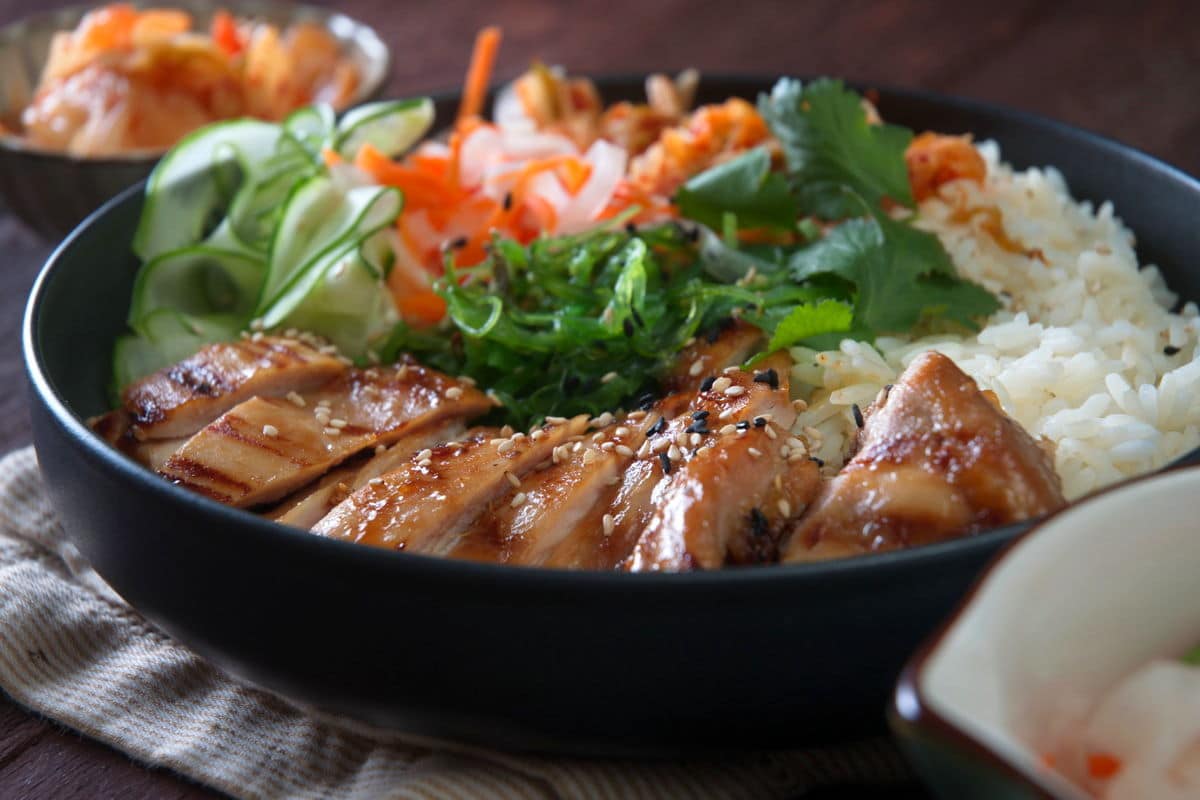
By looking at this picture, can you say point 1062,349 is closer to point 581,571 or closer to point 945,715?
point 581,571

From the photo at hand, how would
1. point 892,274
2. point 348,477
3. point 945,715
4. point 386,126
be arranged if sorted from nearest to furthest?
point 945,715, point 348,477, point 892,274, point 386,126

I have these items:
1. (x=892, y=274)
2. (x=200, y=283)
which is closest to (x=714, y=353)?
(x=892, y=274)

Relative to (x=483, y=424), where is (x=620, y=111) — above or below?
above

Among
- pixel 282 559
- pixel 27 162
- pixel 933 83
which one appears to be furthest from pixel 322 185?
pixel 933 83

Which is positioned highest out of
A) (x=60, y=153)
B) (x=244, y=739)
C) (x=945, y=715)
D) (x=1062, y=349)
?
(x=945, y=715)

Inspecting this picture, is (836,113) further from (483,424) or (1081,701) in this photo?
(1081,701)

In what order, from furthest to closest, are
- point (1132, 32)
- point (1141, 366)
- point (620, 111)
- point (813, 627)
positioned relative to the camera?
point (1132, 32), point (620, 111), point (1141, 366), point (813, 627)

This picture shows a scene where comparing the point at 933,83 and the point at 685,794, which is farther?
the point at 933,83

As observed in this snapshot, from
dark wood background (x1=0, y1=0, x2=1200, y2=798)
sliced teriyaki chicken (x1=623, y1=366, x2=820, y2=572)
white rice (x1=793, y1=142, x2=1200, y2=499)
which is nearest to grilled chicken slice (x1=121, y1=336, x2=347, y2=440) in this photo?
sliced teriyaki chicken (x1=623, y1=366, x2=820, y2=572)
